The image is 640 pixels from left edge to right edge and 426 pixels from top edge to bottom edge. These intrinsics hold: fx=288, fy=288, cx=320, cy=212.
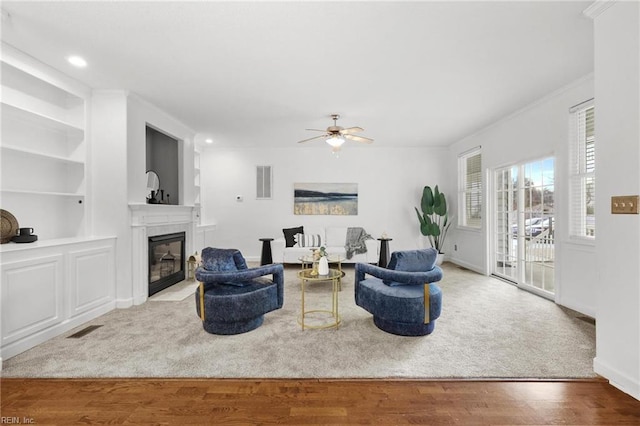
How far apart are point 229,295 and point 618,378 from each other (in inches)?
120

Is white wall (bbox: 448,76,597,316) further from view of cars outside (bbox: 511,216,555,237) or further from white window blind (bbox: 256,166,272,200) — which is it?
white window blind (bbox: 256,166,272,200)

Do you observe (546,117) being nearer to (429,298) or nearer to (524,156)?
(524,156)

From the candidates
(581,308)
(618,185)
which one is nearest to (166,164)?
(618,185)

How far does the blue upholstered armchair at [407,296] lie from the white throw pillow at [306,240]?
3148mm

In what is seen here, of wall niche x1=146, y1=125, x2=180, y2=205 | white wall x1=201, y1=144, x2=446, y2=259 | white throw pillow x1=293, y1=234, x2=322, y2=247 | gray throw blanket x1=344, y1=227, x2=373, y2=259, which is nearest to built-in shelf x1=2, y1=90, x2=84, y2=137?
wall niche x1=146, y1=125, x2=180, y2=205

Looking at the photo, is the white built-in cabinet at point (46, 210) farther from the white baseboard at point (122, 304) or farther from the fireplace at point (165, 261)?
the fireplace at point (165, 261)

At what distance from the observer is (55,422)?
1.70 metres

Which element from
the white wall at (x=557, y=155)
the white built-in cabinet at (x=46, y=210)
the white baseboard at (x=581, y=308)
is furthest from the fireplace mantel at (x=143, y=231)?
the white baseboard at (x=581, y=308)

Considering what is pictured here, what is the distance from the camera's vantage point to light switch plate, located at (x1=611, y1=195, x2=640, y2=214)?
1.87 metres

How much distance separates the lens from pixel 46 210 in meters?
3.25

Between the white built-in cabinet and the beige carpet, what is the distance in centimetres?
24

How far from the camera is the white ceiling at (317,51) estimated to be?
215cm

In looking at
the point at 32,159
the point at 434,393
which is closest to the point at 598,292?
the point at 434,393

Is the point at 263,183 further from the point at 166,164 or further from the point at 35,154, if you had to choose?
the point at 35,154
